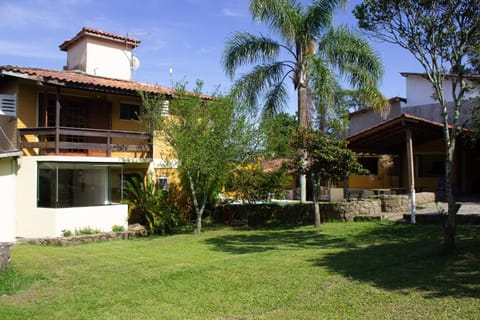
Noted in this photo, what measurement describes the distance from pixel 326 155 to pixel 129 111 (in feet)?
29.0

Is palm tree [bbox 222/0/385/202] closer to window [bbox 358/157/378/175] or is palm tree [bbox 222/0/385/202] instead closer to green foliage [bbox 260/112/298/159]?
green foliage [bbox 260/112/298/159]

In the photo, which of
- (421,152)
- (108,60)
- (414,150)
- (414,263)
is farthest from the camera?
(414,150)

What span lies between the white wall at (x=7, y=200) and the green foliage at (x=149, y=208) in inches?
159

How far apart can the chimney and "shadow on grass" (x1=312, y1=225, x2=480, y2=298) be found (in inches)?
554

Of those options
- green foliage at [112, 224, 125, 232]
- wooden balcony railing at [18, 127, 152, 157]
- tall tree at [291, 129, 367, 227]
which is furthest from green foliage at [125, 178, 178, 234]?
tall tree at [291, 129, 367, 227]

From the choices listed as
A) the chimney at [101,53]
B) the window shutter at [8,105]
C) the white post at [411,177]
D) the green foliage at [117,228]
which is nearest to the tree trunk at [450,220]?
the white post at [411,177]

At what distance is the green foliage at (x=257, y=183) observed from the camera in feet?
58.4

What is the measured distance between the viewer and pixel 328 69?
16.7 m

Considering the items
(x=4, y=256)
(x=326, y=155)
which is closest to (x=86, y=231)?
(x=4, y=256)

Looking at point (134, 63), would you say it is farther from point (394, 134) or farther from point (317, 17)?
point (394, 134)

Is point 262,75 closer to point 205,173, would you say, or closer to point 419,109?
point 205,173

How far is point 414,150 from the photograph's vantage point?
2423 cm

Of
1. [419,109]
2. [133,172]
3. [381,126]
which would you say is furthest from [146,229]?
[419,109]

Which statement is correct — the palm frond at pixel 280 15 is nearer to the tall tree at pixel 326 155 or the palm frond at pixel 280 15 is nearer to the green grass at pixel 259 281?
the tall tree at pixel 326 155
